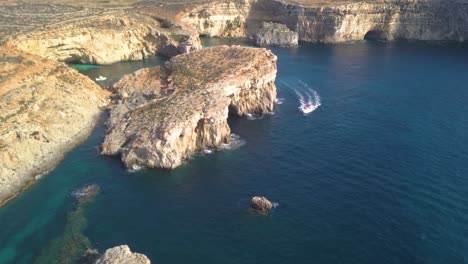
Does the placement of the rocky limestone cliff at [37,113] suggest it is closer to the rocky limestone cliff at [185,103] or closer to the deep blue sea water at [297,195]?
the deep blue sea water at [297,195]

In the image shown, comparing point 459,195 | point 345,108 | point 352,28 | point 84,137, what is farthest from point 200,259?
point 352,28

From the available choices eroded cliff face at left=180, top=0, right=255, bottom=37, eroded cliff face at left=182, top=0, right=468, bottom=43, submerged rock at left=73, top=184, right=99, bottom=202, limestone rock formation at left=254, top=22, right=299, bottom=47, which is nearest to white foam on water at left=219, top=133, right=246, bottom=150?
submerged rock at left=73, top=184, right=99, bottom=202

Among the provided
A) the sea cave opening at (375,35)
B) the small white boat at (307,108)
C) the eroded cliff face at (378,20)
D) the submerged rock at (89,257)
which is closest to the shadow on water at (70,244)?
the submerged rock at (89,257)

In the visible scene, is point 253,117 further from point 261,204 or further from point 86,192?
point 86,192

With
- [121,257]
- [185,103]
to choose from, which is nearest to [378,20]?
[185,103]

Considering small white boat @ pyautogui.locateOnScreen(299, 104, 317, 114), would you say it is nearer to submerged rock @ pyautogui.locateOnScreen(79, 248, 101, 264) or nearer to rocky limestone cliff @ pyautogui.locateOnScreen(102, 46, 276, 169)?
rocky limestone cliff @ pyautogui.locateOnScreen(102, 46, 276, 169)
